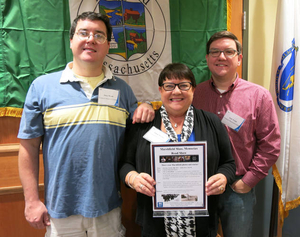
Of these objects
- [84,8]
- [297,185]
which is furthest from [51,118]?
[297,185]

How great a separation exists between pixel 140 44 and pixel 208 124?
1025 millimetres

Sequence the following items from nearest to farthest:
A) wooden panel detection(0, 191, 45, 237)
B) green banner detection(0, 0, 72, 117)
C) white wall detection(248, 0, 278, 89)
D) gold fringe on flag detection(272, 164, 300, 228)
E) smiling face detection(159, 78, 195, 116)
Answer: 1. smiling face detection(159, 78, 195, 116)
2. green banner detection(0, 0, 72, 117)
3. wooden panel detection(0, 191, 45, 237)
4. gold fringe on flag detection(272, 164, 300, 228)
5. white wall detection(248, 0, 278, 89)

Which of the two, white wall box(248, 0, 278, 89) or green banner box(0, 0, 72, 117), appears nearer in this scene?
green banner box(0, 0, 72, 117)

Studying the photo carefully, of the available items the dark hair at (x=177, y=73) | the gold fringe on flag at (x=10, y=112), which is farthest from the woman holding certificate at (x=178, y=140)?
the gold fringe on flag at (x=10, y=112)

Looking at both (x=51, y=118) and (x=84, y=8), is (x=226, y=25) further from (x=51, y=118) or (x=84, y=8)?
(x=51, y=118)

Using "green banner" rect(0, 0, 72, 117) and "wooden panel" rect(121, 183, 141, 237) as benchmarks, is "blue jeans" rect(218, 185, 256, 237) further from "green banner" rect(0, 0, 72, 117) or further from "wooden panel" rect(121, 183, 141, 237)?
"green banner" rect(0, 0, 72, 117)

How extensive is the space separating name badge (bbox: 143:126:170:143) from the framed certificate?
0.33 ft

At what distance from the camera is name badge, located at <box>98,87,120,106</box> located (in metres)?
1.24

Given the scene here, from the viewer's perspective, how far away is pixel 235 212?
4.73 feet

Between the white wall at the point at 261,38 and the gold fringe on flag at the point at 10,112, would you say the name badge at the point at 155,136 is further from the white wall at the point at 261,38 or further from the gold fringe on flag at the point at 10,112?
the white wall at the point at 261,38

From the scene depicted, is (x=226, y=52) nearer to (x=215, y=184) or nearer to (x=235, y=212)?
(x=215, y=184)

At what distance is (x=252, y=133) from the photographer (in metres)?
1.44

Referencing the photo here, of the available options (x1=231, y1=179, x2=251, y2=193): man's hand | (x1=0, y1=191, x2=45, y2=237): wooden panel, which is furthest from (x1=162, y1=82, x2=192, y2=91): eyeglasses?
(x1=0, y1=191, x2=45, y2=237): wooden panel

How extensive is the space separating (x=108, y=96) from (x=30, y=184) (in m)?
0.69
